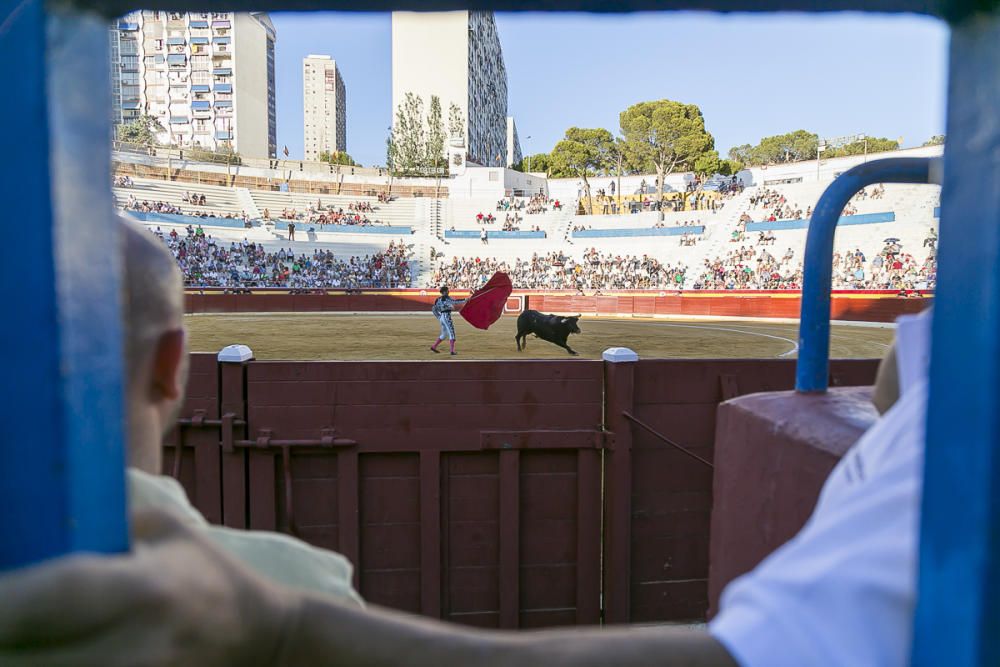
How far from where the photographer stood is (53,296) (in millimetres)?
522

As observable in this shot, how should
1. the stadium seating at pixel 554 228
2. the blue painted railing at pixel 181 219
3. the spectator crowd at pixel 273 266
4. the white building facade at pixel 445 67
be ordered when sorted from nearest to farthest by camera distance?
the stadium seating at pixel 554 228 < the spectator crowd at pixel 273 266 < the blue painted railing at pixel 181 219 < the white building facade at pixel 445 67

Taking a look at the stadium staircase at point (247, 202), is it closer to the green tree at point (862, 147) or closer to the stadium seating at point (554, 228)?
the stadium seating at point (554, 228)

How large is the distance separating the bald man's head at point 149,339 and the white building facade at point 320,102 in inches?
5053

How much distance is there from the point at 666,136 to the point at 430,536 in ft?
193

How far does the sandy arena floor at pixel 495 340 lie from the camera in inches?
446

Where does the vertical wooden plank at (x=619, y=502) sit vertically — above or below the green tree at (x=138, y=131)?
below

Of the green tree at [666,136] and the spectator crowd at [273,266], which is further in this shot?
the green tree at [666,136]

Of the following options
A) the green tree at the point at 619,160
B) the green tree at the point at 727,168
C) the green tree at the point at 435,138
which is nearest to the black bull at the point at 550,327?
the green tree at the point at 619,160

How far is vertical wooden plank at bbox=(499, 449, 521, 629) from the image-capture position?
3.90 m

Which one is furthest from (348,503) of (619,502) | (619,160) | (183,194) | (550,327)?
(619,160)

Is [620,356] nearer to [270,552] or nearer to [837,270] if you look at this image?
[270,552]

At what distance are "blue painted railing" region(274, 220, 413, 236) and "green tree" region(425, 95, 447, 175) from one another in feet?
88.8

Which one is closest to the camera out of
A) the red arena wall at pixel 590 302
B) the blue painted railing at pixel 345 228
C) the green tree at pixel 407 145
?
the red arena wall at pixel 590 302

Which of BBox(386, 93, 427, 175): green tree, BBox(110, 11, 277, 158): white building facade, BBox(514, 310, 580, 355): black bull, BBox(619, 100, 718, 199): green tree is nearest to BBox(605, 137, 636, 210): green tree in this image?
BBox(619, 100, 718, 199): green tree
